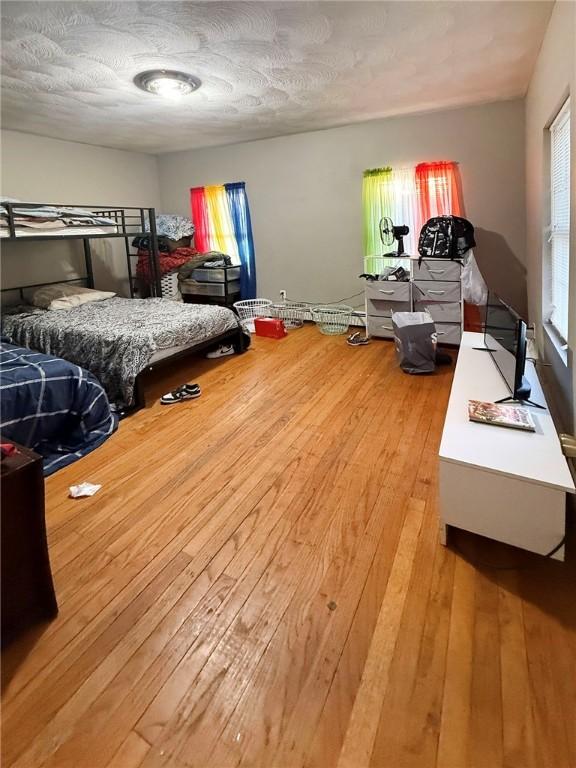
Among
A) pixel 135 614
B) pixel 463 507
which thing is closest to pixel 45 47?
pixel 135 614

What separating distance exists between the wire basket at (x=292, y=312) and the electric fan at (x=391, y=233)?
127 centimetres

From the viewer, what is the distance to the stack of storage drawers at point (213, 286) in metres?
5.27

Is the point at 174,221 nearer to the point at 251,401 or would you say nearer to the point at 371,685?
the point at 251,401

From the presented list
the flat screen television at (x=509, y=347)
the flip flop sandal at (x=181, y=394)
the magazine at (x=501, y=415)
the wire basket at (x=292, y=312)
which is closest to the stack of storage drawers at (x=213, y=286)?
the wire basket at (x=292, y=312)

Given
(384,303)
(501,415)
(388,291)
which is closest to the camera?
(501,415)

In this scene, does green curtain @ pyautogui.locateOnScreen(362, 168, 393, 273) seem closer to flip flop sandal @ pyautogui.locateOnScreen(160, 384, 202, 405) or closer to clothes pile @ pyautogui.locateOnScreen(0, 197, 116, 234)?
flip flop sandal @ pyautogui.locateOnScreen(160, 384, 202, 405)

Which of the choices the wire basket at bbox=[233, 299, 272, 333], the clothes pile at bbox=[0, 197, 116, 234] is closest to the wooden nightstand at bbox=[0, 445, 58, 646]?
the clothes pile at bbox=[0, 197, 116, 234]

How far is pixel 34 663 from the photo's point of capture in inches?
50.7

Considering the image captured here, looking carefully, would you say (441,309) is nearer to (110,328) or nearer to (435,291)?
(435,291)

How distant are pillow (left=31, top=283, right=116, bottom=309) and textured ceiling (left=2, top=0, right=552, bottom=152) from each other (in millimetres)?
1534

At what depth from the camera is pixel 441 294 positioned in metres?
4.06

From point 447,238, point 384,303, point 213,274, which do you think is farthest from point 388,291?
point 213,274

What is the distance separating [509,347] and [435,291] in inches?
81.8

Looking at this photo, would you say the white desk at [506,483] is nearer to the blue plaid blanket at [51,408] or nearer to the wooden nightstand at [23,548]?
the wooden nightstand at [23,548]
